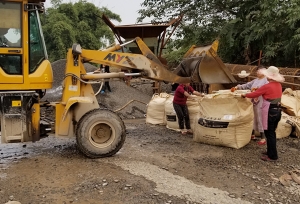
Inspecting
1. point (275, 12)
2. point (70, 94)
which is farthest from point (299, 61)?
point (70, 94)

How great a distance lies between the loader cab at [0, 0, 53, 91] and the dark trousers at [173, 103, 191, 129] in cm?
301

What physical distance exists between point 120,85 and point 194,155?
8855 millimetres

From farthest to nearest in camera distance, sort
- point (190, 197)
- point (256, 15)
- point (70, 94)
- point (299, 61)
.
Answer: point (256, 15), point (299, 61), point (70, 94), point (190, 197)

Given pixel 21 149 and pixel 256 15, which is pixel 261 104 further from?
pixel 256 15

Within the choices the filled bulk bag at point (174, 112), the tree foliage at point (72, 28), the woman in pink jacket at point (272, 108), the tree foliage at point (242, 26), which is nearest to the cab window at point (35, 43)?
the filled bulk bag at point (174, 112)

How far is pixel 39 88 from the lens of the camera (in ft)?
17.9

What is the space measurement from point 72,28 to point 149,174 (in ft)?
59.2

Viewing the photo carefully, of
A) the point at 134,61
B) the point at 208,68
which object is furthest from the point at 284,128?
the point at 134,61

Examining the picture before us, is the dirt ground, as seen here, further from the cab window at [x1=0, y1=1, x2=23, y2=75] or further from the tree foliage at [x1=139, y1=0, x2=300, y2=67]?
the tree foliage at [x1=139, y1=0, x2=300, y2=67]

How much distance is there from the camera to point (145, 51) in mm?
6340

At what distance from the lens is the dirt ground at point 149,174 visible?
412 centimetres

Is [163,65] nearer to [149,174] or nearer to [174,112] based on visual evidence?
[174,112]

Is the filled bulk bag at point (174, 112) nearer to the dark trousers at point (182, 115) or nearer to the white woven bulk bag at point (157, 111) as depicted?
the dark trousers at point (182, 115)

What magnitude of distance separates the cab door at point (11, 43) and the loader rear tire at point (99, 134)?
114cm
